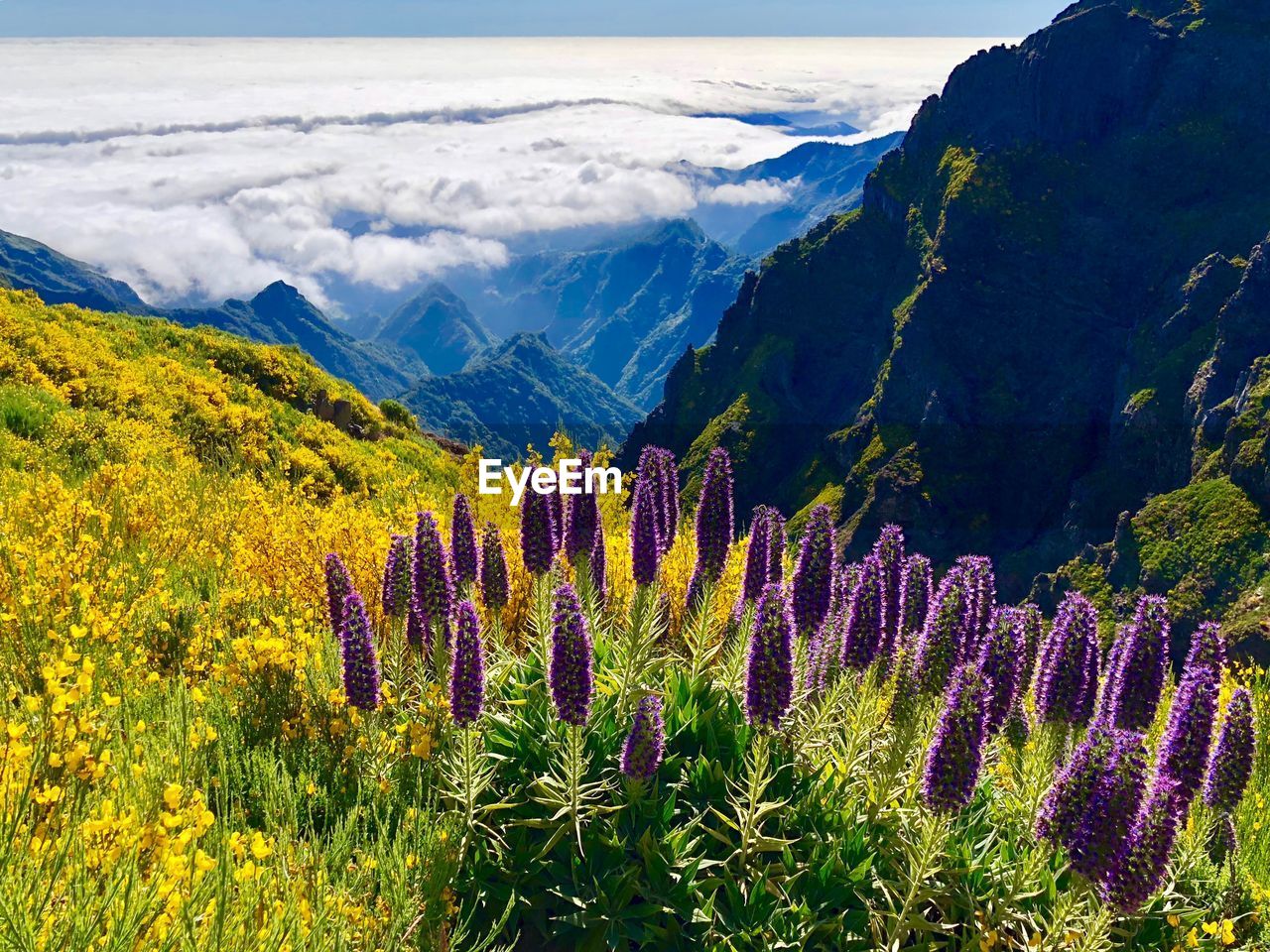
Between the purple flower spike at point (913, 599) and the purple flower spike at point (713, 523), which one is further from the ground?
the purple flower spike at point (713, 523)

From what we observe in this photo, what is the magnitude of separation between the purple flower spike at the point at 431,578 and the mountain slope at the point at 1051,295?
13984 cm

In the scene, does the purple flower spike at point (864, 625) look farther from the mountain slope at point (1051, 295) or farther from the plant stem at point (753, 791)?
the mountain slope at point (1051, 295)

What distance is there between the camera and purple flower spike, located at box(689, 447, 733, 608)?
6.70m

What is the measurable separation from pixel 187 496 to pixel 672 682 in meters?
8.40

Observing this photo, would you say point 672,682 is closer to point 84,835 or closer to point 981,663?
point 981,663

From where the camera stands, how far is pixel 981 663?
553 cm

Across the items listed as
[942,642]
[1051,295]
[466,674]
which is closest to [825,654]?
[942,642]

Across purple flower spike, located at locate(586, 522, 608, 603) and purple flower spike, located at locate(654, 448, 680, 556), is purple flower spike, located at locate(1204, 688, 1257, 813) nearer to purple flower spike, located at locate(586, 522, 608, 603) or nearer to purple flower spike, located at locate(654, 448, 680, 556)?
purple flower spike, located at locate(654, 448, 680, 556)

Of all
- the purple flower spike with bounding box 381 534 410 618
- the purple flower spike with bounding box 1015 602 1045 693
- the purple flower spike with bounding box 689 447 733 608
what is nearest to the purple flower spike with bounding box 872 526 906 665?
the purple flower spike with bounding box 1015 602 1045 693

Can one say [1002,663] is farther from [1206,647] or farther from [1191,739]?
[1206,647]

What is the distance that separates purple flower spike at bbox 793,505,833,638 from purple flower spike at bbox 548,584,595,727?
1.63 meters

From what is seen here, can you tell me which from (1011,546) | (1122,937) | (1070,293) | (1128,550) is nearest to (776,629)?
(1122,937)

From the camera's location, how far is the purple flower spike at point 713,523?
670 centimetres

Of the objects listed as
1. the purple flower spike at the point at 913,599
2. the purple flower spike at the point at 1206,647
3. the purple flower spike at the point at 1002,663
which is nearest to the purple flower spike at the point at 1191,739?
the purple flower spike at the point at 1206,647
